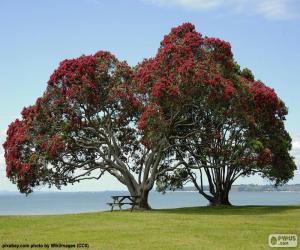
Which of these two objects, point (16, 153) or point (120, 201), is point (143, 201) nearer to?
point (120, 201)

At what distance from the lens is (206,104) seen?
37.2 meters

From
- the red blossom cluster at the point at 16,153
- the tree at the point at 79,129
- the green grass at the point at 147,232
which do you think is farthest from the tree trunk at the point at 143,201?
the green grass at the point at 147,232

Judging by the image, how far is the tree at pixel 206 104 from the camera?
36.1m

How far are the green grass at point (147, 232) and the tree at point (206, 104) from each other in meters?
9.74

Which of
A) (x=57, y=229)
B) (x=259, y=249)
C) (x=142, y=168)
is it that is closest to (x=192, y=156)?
(x=142, y=168)

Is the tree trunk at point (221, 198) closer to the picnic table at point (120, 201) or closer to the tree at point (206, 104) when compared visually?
the tree at point (206, 104)

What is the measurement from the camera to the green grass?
19281 millimetres

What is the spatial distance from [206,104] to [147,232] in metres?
16.2

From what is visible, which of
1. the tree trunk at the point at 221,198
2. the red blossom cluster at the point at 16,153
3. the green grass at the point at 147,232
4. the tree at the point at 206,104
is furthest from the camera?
the tree trunk at the point at 221,198

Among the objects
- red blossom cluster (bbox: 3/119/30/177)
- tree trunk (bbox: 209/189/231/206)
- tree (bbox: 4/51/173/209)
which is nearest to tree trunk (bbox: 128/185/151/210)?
tree (bbox: 4/51/173/209)

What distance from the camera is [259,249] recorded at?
704 inches

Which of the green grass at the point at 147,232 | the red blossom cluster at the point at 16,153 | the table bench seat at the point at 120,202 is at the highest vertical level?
the red blossom cluster at the point at 16,153

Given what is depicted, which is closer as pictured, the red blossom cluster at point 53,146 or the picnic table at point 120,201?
the picnic table at point 120,201

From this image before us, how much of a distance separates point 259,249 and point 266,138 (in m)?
25.6
